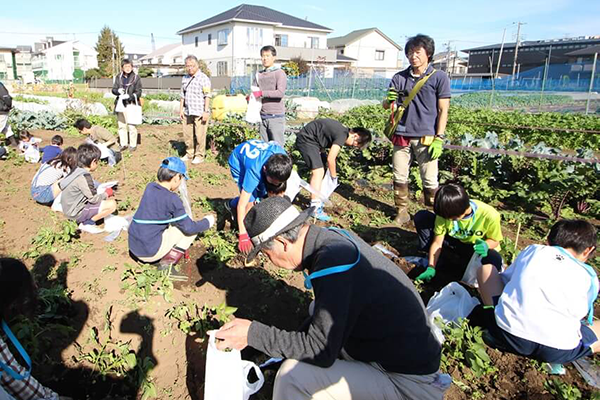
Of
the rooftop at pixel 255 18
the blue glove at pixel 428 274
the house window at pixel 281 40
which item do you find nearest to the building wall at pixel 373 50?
the rooftop at pixel 255 18

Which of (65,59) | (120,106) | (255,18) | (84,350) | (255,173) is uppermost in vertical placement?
(255,18)

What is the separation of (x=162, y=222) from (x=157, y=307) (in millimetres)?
779

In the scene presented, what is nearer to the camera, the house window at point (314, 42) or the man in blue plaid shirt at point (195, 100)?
the man in blue plaid shirt at point (195, 100)

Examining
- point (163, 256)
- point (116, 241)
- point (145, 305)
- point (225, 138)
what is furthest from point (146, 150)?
point (145, 305)

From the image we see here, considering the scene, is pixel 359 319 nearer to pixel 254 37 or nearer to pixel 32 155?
pixel 32 155

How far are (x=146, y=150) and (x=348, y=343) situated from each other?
7.59 metres

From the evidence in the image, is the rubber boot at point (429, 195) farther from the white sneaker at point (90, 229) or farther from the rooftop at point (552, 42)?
the rooftop at point (552, 42)

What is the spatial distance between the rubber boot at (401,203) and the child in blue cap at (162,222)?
2.53 metres

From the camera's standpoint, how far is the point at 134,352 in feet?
9.06

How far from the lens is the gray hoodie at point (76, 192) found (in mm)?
4402

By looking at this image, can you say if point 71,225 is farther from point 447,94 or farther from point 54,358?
point 447,94

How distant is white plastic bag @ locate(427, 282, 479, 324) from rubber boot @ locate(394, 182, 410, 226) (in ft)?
6.42

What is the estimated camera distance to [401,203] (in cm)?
506

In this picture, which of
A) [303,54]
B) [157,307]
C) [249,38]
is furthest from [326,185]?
[303,54]
